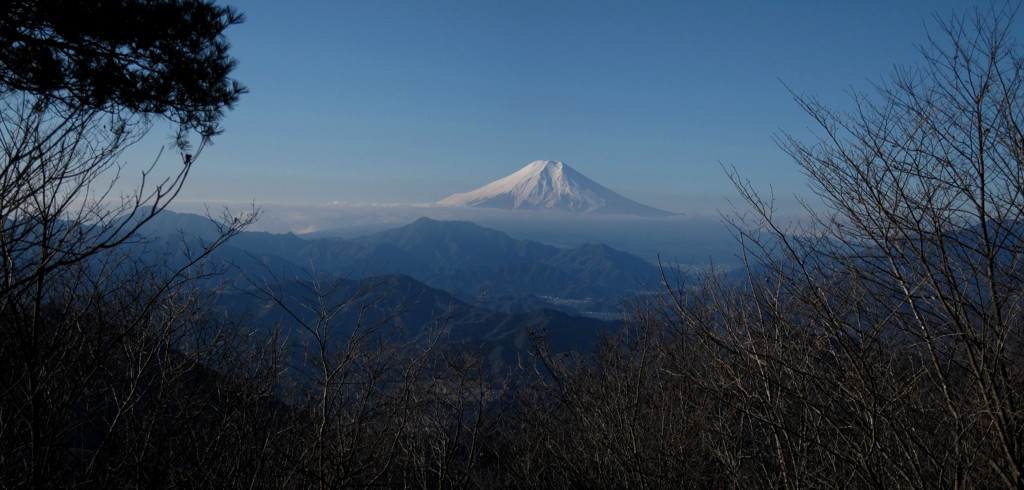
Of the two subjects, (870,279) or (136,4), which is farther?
(136,4)

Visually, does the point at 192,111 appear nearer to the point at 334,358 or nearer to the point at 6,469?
the point at 334,358

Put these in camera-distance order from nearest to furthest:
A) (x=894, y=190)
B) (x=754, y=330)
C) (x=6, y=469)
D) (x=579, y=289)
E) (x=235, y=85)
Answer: (x=6, y=469), (x=894, y=190), (x=754, y=330), (x=235, y=85), (x=579, y=289)

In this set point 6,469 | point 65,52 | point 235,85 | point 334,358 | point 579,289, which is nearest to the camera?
point 6,469

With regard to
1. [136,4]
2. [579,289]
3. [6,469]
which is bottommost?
[579,289]

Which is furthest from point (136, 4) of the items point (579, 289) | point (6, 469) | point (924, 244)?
point (579, 289)

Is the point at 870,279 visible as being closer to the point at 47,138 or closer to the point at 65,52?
the point at 47,138

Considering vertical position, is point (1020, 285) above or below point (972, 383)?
above

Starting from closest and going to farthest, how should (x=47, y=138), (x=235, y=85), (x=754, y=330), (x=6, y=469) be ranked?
(x=47, y=138)
(x=6, y=469)
(x=754, y=330)
(x=235, y=85)

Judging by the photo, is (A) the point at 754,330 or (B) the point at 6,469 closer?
(B) the point at 6,469

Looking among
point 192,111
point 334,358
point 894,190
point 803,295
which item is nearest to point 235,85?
point 192,111
